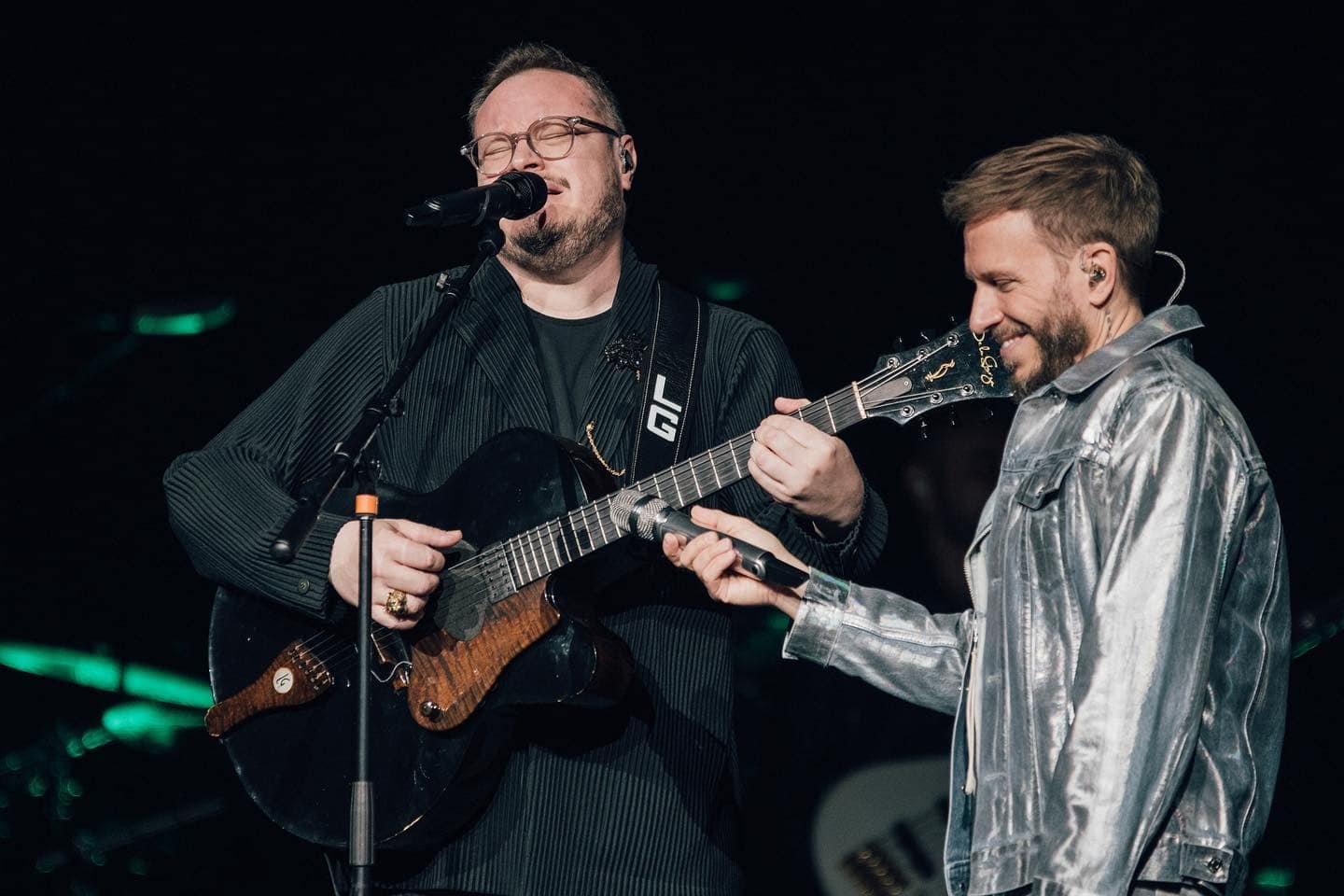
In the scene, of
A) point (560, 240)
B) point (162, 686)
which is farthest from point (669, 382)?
point (162, 686)

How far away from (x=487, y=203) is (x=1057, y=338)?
1.36 meters

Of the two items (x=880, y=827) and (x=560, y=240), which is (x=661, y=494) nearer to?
(x=560, y=240)

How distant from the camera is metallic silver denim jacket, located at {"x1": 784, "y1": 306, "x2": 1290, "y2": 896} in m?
2.15

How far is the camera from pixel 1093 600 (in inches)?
88.4

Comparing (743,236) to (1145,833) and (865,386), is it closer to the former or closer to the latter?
(865,386)

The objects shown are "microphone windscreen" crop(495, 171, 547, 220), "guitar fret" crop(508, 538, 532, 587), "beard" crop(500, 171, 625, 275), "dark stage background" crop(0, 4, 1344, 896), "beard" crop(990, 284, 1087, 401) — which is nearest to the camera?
"beard" crop(990, 284, 1087, 401)

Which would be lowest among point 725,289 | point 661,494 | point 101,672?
point 101,672

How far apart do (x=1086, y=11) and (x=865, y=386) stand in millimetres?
1750

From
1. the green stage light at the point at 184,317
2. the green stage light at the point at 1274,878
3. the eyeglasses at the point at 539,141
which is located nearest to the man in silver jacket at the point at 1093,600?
the eyeglasses at the point at 539,141

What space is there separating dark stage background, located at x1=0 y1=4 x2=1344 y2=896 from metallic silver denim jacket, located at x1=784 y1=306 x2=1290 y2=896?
6.62 feet

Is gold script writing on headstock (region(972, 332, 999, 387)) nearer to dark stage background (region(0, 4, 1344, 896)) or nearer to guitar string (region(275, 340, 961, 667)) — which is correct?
guitar string (region(275, 340, 961, 667))

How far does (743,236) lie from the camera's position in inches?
199

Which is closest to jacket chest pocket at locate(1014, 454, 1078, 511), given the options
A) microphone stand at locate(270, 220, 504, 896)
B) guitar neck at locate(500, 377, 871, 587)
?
guitar neck at locate(500, 377, 871, 587)

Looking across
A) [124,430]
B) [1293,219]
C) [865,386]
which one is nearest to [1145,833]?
[865,386]
